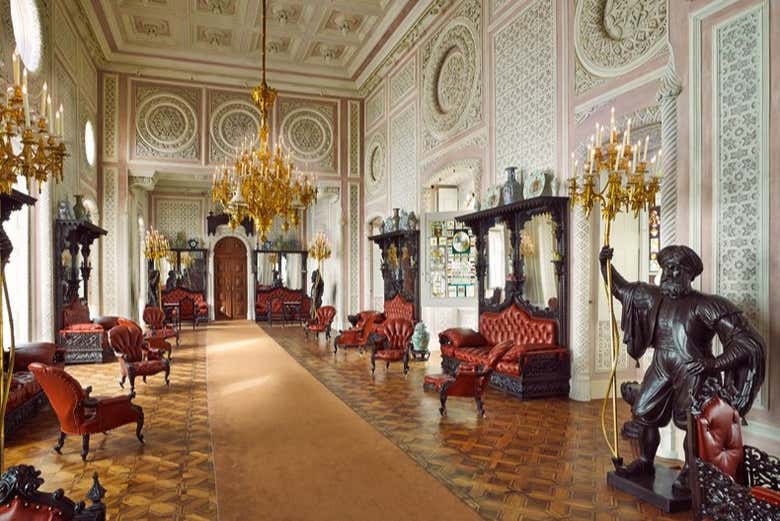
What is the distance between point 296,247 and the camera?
18.9 metres

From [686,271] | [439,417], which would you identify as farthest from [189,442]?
[686,271]

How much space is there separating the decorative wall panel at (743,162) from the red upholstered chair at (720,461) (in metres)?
1.26

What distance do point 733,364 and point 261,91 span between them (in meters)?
6.37

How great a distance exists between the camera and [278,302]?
1691 cm

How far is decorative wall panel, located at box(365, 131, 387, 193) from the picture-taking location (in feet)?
43.0

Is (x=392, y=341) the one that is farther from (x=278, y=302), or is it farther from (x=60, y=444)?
(x=278, y=302)

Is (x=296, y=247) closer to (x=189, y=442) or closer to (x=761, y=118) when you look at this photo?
(x=189, y=442)

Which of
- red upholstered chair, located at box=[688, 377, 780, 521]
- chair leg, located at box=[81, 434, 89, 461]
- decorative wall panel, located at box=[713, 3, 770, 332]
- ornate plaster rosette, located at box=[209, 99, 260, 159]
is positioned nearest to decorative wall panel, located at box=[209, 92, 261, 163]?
ornate plaster rosette, located at box=[209, 99, 260, 159]

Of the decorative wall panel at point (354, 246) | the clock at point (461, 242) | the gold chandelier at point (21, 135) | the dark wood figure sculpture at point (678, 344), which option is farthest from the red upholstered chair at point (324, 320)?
the gold chandelier at point (21, 135)

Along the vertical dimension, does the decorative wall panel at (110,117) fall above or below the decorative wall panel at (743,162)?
above

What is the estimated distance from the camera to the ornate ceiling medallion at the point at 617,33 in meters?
5.29

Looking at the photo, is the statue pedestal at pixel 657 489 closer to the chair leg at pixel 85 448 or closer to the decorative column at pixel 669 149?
the decorative column at pixel 669 149

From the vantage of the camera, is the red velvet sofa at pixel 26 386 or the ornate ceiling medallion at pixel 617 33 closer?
the red velvet sofa at pixel 26 386

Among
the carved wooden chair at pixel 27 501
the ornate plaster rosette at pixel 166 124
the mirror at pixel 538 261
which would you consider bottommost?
the carved wooden chair at pixel 27 501
